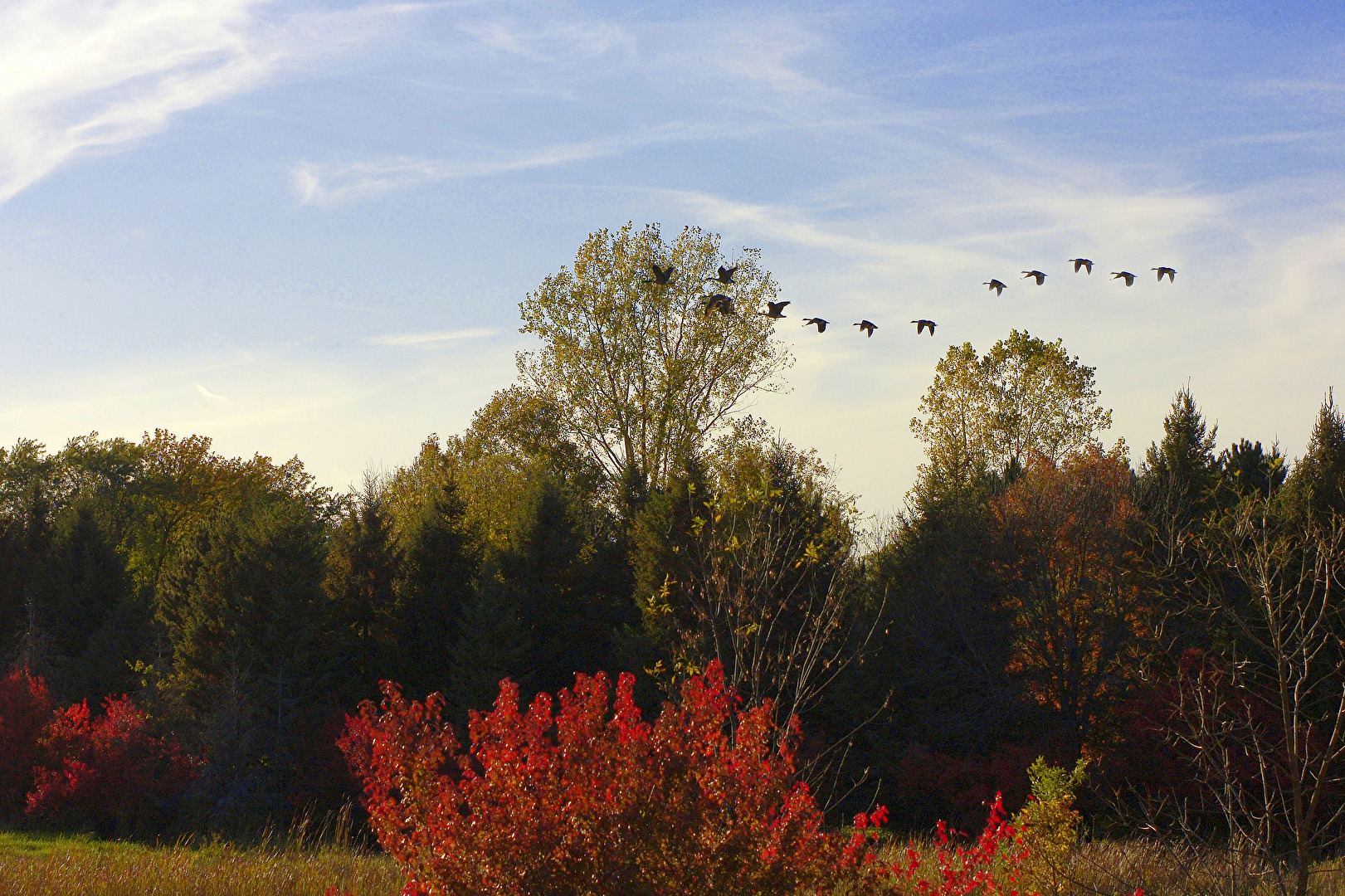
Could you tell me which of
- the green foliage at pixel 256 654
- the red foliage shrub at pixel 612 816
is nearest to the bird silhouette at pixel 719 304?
the red foliage shrub at pixel 612 816

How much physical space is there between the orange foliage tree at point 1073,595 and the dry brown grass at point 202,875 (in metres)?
13.6

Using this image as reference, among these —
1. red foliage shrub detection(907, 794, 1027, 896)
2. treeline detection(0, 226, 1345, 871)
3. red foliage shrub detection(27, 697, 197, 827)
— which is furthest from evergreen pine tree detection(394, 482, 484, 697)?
red foliage shrub detection(907, 794, 1027, 896)

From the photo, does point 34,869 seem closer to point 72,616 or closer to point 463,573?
point 463,573

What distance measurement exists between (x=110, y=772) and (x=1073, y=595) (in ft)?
59.2

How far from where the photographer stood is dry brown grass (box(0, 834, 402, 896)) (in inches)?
411

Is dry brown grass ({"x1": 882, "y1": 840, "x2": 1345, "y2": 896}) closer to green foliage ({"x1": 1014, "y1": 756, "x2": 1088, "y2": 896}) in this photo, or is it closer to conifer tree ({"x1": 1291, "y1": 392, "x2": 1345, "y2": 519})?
green foliage ({"x1": 1014, "y1": 756, "x2": 1088, "y2": 896})

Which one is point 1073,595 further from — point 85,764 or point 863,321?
point 85,764

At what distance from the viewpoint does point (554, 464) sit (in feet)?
99.1

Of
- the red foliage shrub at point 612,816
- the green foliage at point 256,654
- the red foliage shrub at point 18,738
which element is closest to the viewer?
the red foliage shrub at point 612,816

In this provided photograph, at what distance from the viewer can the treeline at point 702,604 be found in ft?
66.2

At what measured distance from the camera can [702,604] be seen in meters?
18.4

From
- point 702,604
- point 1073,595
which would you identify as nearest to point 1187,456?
point 1073,595

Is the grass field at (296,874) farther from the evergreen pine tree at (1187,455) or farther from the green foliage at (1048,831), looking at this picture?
the evergreen pine tree at (1187,455)

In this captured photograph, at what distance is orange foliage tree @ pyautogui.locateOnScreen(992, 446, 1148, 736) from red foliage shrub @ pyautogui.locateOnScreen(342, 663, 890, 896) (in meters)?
15.7
